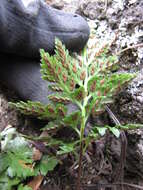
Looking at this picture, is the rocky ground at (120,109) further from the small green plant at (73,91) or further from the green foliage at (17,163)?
the small green plant at (73,91)

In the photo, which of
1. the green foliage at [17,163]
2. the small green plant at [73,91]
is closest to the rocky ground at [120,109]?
the green foliage at [17,163]

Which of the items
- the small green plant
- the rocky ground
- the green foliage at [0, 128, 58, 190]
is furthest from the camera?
the rocky ground

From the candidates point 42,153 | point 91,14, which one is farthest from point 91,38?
point 42,153

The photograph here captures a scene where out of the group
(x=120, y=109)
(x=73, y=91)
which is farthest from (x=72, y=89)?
(x=120, y=109)

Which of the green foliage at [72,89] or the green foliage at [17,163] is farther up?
the green foliage at [72,89]

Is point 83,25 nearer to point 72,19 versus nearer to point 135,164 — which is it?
point 72,19

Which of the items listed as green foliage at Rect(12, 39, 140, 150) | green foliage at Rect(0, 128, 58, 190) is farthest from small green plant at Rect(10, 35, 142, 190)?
green foliage at Rect(0, 128, 58, 190)

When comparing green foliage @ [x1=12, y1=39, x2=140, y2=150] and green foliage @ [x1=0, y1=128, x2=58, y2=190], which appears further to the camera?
green foliage @ [x1=0, y1=128, x2=58, y2=190]

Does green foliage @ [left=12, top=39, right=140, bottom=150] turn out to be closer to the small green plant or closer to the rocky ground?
the small green plant
